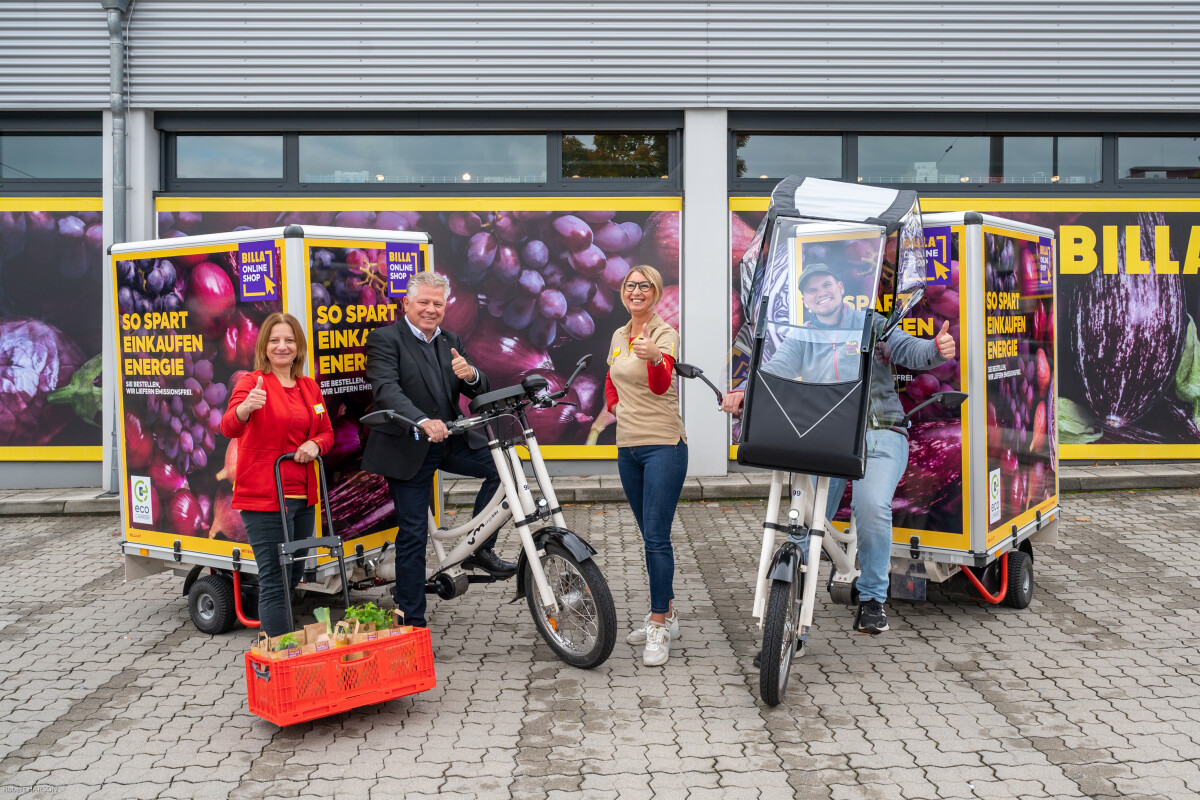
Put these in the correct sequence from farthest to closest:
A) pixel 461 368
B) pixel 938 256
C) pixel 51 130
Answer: pixel 51 130 → pixel 938 256 → pixel 461 368

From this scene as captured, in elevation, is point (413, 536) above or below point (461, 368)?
below

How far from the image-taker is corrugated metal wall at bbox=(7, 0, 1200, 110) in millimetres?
10000

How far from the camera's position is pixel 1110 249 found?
10406 millimetres

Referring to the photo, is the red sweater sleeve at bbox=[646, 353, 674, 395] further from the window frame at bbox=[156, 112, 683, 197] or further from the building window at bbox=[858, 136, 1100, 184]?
the building window at bbox=[858, 136, 1100, 184]

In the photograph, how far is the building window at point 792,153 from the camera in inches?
411

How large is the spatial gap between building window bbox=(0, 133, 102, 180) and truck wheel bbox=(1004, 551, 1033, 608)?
30.2 feet

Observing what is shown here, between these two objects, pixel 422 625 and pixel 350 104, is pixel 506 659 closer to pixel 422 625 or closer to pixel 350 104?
pixel 422 625

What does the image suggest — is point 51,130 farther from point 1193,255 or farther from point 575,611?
point 1193,255

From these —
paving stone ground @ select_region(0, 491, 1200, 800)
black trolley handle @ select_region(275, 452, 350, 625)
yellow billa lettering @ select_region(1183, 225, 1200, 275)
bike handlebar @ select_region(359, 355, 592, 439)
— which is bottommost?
paving stone ground @ select_region(0, 491, 1200, 800)

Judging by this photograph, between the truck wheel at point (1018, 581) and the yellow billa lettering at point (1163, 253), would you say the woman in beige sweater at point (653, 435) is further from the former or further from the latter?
the yellow billa lettering at point (1163, 253)

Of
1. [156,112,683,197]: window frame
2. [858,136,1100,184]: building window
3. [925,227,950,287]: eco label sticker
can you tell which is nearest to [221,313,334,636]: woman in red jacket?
[925,227,950,287]: eco label sticker

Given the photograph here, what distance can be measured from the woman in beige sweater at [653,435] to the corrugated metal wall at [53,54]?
24.8 ft

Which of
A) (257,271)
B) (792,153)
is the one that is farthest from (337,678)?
(792,153)

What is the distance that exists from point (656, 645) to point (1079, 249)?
24.9 feet
